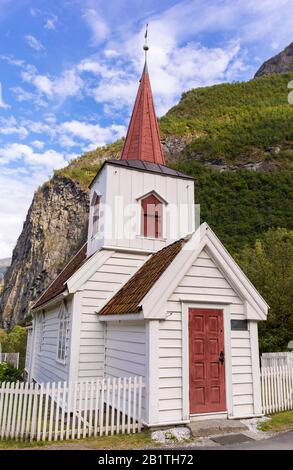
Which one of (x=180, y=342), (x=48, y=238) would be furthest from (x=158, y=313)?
(x=48, y=238)

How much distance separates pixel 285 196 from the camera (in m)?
41.0

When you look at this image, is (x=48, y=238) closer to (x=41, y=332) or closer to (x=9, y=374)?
(x=9, y=374)

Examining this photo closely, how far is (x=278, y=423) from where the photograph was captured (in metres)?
8.23

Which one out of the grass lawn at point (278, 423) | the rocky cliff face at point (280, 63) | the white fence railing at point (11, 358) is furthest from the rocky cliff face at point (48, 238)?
the rocky cliff face at point (280, 63)

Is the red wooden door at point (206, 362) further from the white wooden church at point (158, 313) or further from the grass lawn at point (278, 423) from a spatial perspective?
the grass lawn at point (278, 423)

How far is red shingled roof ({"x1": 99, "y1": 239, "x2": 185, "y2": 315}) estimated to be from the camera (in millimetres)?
8523

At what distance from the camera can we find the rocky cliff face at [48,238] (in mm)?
64688

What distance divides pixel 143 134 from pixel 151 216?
12.3ft

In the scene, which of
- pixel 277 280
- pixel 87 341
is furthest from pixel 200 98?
pixel 87 341

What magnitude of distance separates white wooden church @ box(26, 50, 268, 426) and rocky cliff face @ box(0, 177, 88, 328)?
52.1 meters

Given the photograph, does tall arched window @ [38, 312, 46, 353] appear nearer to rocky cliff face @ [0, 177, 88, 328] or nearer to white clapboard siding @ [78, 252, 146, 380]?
white clapboard siding @ [78, 252, 146, 380]

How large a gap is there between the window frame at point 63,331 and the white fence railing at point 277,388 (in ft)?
18.5
